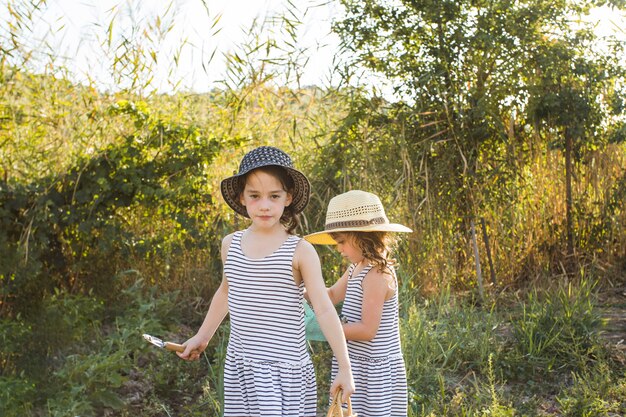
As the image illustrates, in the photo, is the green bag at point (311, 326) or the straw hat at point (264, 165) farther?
the green bag at point (311, 326)

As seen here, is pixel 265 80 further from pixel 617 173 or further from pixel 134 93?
pixel 617 173

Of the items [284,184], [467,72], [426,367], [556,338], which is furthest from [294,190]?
[467,72]

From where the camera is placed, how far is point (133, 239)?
5.36 m

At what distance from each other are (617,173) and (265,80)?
8.76ft

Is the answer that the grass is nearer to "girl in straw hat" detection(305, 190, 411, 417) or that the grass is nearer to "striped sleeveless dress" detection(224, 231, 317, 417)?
"girl in straw hat" detection(305, 190, 411, 417)

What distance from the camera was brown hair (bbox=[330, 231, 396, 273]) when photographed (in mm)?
2783

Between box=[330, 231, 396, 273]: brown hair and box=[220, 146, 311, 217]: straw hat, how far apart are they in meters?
0.30

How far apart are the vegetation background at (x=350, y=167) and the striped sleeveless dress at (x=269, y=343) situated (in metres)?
2.29

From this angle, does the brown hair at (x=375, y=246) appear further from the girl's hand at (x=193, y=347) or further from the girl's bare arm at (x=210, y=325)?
the girl's hand at (x=193, y=347)

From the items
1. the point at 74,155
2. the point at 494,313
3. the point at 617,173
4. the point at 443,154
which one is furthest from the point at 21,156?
the point at 617,173

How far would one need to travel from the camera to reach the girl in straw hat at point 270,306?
2.41m

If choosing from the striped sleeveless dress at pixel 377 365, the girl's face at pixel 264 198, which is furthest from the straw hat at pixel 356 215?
the girl's face at pixel 264 198

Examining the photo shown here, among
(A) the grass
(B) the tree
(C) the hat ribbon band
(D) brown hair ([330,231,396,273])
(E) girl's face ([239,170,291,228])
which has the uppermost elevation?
(B) the tree

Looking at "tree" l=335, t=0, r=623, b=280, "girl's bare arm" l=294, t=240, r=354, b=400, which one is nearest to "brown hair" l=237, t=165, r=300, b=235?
"girl's bare arm" l=294, t=240, r=354, b=400
